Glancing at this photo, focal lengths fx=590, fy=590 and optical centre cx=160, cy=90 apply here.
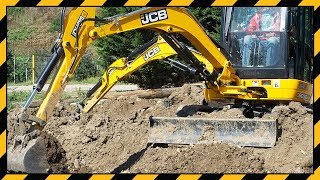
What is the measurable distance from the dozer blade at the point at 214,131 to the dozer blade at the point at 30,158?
7.68 feet

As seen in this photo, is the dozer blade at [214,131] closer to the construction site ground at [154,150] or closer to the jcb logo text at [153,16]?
the construction site ground at [154,150]

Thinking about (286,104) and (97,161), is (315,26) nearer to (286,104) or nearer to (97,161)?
(286,104)

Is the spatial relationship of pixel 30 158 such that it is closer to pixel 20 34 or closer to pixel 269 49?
pixel 269 49

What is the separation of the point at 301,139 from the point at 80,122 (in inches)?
155

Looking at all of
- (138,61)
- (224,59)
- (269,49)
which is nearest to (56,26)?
(138,61)

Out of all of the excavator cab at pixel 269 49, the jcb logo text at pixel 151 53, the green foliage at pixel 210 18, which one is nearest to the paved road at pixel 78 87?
the green foliage at pixel 210 18

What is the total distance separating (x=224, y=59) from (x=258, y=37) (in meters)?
0.66

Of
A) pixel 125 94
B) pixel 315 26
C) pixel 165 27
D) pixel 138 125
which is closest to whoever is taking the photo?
pixel 315 26

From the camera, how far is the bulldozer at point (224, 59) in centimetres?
774

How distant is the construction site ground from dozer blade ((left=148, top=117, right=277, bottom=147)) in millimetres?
131

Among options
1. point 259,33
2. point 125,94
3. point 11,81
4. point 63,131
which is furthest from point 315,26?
point 11,81

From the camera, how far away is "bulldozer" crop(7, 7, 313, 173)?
7.74 metres

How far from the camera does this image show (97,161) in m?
8.84

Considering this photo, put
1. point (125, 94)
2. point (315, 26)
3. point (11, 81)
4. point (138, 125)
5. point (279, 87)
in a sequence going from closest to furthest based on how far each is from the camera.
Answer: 1. point (315, 26)
2. point (279, 87)
3. point (138, 125)
4. point (125, 94)
5. point (11, 81)
